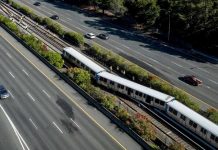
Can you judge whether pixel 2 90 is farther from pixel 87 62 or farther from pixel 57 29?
pixel 57 29

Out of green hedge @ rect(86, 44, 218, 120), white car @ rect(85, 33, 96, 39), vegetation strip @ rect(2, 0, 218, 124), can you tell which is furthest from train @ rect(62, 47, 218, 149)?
white car @ rect(85, 33, 96, 39)

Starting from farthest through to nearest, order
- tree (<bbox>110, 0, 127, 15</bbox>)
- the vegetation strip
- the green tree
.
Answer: tree (<bbox>110, 0, 127, 15</bbox>) → the green tree → the vegetation strip

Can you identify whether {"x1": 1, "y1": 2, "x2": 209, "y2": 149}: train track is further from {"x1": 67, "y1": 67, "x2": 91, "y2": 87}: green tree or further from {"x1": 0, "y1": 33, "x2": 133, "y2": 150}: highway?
{"x1": 0, "y1": 33, "x2": 133, "y2": 150}: highway

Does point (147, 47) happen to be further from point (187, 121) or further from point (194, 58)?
point (187, 121)

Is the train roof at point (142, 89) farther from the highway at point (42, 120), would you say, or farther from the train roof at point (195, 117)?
the highway at point (42, 120)

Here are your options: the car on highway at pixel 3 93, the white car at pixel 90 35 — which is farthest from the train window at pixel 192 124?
the white car at pixel 90 35

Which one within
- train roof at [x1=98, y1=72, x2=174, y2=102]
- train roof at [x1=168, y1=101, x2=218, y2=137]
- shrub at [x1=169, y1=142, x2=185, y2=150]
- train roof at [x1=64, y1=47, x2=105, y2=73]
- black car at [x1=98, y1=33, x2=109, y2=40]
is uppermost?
train roof at [x1=64, y1=47, x2=105, y2=73]

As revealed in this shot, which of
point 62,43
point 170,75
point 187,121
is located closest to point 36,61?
point 62,43
